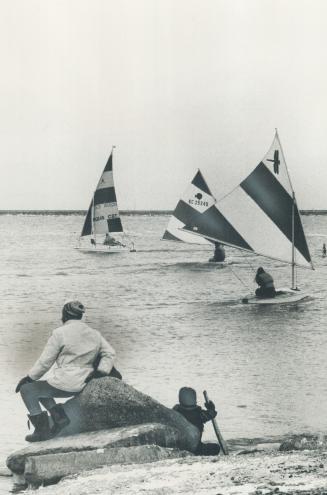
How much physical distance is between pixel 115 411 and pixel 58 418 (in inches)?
20.7

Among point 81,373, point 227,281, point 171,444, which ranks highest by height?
point 81,373

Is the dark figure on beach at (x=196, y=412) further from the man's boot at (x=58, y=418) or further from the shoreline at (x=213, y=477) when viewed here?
the man's boot at (x=58, y=418)

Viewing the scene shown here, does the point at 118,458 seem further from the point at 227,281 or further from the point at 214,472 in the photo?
the point at 227,281

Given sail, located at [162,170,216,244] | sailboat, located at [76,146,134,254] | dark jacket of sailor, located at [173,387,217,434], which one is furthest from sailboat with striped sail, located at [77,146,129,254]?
dark jacket of sailor, located at [173,387,217,434]

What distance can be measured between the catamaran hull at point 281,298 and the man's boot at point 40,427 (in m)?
17.3

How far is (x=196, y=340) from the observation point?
19.0m

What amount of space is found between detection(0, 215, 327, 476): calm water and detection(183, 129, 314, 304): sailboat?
1911 millimetres

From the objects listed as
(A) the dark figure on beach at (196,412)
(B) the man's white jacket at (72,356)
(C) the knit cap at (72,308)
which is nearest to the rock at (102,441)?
(A) the dark figure on beach at (196,412)

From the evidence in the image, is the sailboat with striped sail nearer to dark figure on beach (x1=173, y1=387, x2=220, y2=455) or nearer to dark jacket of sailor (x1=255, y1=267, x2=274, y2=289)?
dark jacket of sailor (x1=255, y1=267, x2=274, y2=289)

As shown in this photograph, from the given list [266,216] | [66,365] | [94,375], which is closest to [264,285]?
[266,216]

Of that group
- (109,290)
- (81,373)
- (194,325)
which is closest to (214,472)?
(81,373)

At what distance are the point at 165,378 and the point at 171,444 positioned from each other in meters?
6.24

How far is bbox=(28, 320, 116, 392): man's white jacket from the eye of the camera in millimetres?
7129

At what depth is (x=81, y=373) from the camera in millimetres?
7250
